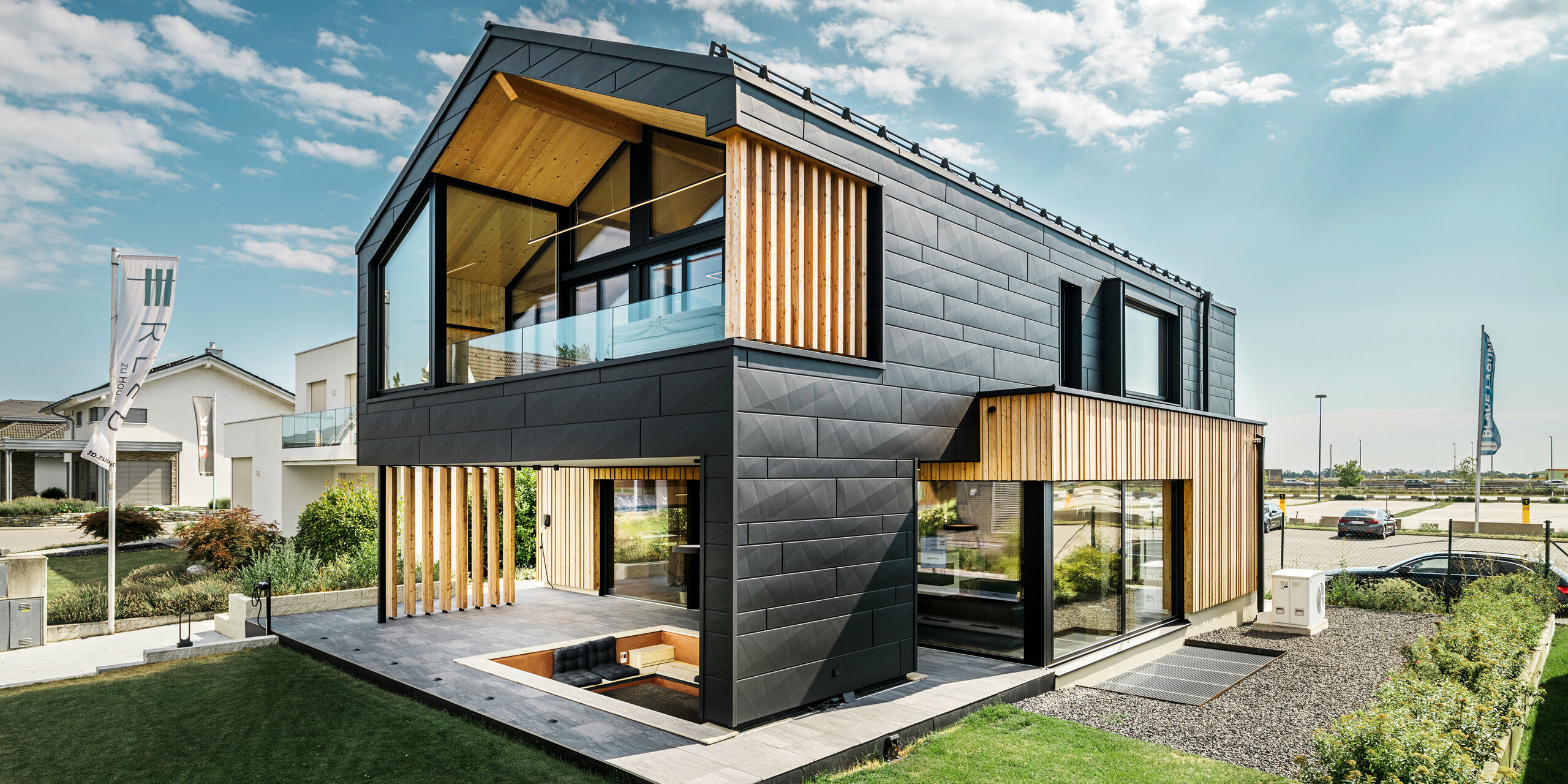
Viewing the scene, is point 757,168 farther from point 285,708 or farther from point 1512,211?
point 1512,211

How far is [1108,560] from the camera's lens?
999 cm

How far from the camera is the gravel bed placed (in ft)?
21.5

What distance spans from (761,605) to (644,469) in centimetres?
670

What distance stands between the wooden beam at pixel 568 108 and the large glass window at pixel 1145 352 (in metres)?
8.28

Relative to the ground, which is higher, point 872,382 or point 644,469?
point 872,382

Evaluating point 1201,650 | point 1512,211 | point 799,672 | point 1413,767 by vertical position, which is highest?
point 1512,211

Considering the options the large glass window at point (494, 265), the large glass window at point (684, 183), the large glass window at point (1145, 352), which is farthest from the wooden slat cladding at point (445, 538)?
the large glass window at point (1145, 352)

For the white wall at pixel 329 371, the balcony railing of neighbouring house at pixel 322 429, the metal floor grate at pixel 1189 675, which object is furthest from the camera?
the white wall at pixel 329 371

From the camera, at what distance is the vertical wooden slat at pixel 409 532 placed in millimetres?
11602

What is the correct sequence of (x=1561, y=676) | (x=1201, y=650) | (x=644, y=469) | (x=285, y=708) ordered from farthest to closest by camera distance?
(x=644, y=469) → (x=1201, y=650) → (x=1561, y=676) → (x=285, y=708)

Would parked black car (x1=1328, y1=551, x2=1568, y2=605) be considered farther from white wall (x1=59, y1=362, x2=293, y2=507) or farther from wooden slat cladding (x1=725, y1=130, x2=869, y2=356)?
white wall (x1=59, y1=362, x2=293, y2=507)

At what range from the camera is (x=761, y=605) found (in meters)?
6.48

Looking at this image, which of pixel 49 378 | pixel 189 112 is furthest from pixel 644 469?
pixel 49 378

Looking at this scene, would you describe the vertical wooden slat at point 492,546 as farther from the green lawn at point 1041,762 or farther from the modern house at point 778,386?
the green lawn at point 1041,762
